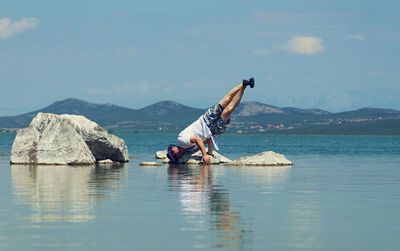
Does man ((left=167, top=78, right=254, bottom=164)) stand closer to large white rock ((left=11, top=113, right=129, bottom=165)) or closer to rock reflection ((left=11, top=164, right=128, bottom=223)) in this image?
large white rock ((left=11, top=113, right=129, bottom=165))

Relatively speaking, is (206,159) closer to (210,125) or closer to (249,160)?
(210,125)

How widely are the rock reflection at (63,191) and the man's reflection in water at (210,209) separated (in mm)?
2257

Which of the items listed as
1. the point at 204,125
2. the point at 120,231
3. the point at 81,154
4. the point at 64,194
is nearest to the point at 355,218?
the point at 120,231

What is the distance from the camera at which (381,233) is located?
1400cm

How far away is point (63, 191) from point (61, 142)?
55.8 feet

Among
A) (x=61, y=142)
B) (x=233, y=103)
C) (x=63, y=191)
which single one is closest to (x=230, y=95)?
(x=233, y=103)

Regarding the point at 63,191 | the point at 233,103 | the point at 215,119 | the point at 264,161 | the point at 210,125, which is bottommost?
the point at 63,191

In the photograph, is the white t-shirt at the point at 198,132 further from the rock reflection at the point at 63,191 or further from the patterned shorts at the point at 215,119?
the rock reflection at the point at 63,191

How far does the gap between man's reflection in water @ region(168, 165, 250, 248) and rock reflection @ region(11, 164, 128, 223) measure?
2.26 meters

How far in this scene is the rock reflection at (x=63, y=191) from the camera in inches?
637

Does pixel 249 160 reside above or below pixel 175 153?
below

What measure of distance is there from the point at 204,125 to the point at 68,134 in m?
7.56

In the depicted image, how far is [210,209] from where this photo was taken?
17.2 meters

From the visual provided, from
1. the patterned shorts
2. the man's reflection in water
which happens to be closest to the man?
the patterned shorts
